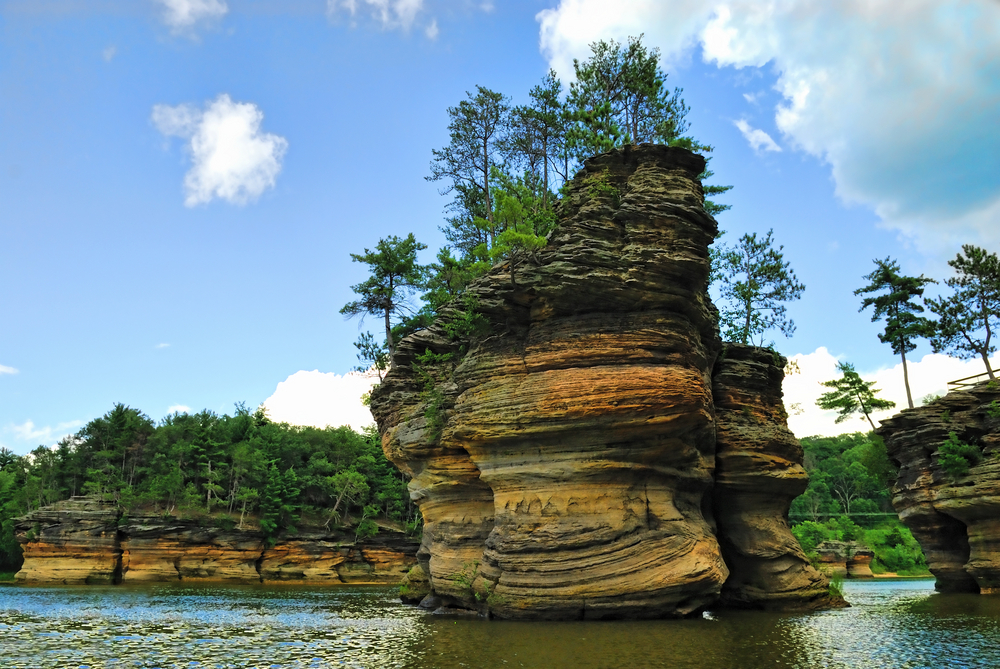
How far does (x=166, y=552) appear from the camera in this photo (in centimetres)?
5275

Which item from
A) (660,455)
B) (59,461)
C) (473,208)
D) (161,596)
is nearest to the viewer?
(660,455)

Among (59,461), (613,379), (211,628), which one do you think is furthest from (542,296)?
(59,461)

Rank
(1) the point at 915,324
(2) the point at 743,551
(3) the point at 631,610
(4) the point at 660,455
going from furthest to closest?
(1) the point at 915,324, (2) the point at 743,551, (4) the point at 660,455, (3) the point at 631,610

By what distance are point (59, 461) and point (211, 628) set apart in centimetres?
5816

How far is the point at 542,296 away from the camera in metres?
22.8

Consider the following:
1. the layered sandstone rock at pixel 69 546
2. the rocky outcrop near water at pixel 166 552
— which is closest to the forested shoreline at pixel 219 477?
the rocky outcrop near water at pixel 166 552

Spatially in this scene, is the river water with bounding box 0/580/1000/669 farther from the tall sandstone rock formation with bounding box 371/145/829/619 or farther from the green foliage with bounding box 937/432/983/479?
the green foliage with bounding box 937/432/983/479

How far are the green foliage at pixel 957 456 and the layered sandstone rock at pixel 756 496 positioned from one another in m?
10.6

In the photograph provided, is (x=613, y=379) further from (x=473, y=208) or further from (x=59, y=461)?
(x=59, y=461)

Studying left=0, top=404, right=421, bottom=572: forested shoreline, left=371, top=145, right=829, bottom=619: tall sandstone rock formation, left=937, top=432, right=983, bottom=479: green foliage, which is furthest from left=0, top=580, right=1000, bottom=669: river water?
left=0, top=404, right=421, bottom=572: forested shoreline

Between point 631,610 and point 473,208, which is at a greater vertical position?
point 473,208

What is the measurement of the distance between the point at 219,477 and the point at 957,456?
5517cm

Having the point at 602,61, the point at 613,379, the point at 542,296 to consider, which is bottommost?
the point at 613,379

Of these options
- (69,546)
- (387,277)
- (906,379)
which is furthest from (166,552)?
(906,379)
